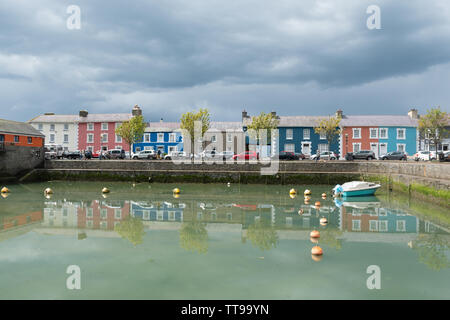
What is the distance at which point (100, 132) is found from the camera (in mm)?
60250

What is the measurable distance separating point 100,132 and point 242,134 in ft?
83.7

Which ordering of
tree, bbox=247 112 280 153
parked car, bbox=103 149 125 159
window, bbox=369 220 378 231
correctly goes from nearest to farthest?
window, bbox=369 220 378 231 < parked car, bbox=103 149 125 159 < tree, bbox=247 112 280 153

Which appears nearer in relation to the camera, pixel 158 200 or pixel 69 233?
pixel 69 233

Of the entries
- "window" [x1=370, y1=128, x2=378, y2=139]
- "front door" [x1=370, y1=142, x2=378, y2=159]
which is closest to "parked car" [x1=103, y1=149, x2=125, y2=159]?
"front door" [x1=370, y1=142, x2=378, y2=159]

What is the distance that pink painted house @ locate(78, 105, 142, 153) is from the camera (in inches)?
2351

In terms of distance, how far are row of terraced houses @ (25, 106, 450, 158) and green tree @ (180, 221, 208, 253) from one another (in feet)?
121

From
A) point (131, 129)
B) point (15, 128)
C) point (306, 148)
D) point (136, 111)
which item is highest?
point (136, 111)

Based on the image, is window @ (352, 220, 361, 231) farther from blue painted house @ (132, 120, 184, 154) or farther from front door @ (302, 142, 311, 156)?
blue painted house @ (132, 120, 184, 154)

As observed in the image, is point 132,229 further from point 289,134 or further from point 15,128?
point 289,134

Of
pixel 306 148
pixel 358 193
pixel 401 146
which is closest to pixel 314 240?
pixel 358 193
